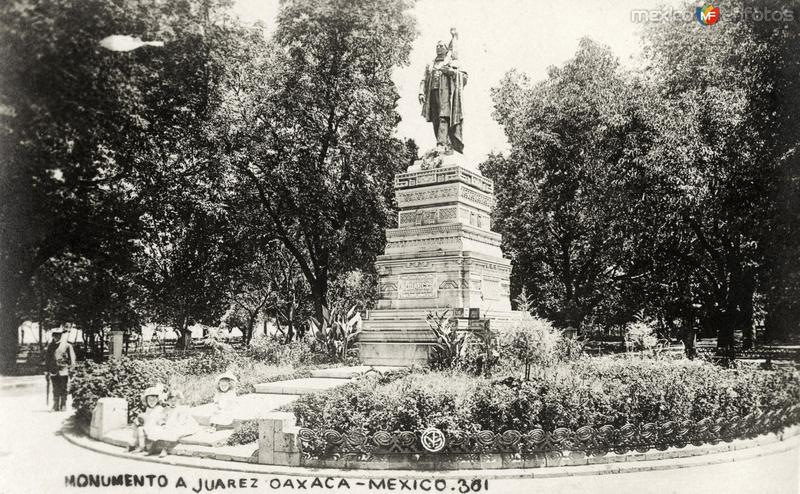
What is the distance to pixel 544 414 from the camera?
30.0 ft

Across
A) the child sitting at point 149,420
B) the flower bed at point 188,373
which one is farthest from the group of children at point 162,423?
the flower bed at point 188,373

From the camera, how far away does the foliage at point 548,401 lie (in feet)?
28.9

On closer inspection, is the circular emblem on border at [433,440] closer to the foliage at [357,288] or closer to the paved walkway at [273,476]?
the paved walkway at [273,476]

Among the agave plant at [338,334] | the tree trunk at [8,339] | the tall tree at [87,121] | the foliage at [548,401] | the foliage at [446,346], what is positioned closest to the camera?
the foliage at [548,401]

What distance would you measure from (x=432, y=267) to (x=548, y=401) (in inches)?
270

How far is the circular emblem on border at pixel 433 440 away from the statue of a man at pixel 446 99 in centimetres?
1014

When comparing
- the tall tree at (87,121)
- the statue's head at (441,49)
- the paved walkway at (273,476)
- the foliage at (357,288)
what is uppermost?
Answer: the statue's head at (441,49)

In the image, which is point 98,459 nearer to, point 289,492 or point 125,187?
point 289,492

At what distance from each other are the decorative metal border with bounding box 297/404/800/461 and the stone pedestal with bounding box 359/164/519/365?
5.28 meters

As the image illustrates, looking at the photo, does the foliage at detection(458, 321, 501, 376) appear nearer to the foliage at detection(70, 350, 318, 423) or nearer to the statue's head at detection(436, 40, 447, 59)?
the foliage at detection(70, 350, 318, 423)

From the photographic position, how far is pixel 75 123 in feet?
40.1

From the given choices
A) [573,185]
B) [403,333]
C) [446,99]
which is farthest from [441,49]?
[573,185]

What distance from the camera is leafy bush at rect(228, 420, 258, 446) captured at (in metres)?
9.57

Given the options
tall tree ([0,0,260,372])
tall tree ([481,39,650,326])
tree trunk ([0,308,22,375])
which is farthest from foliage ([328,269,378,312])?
tree trunk ([0,308,22,375])
